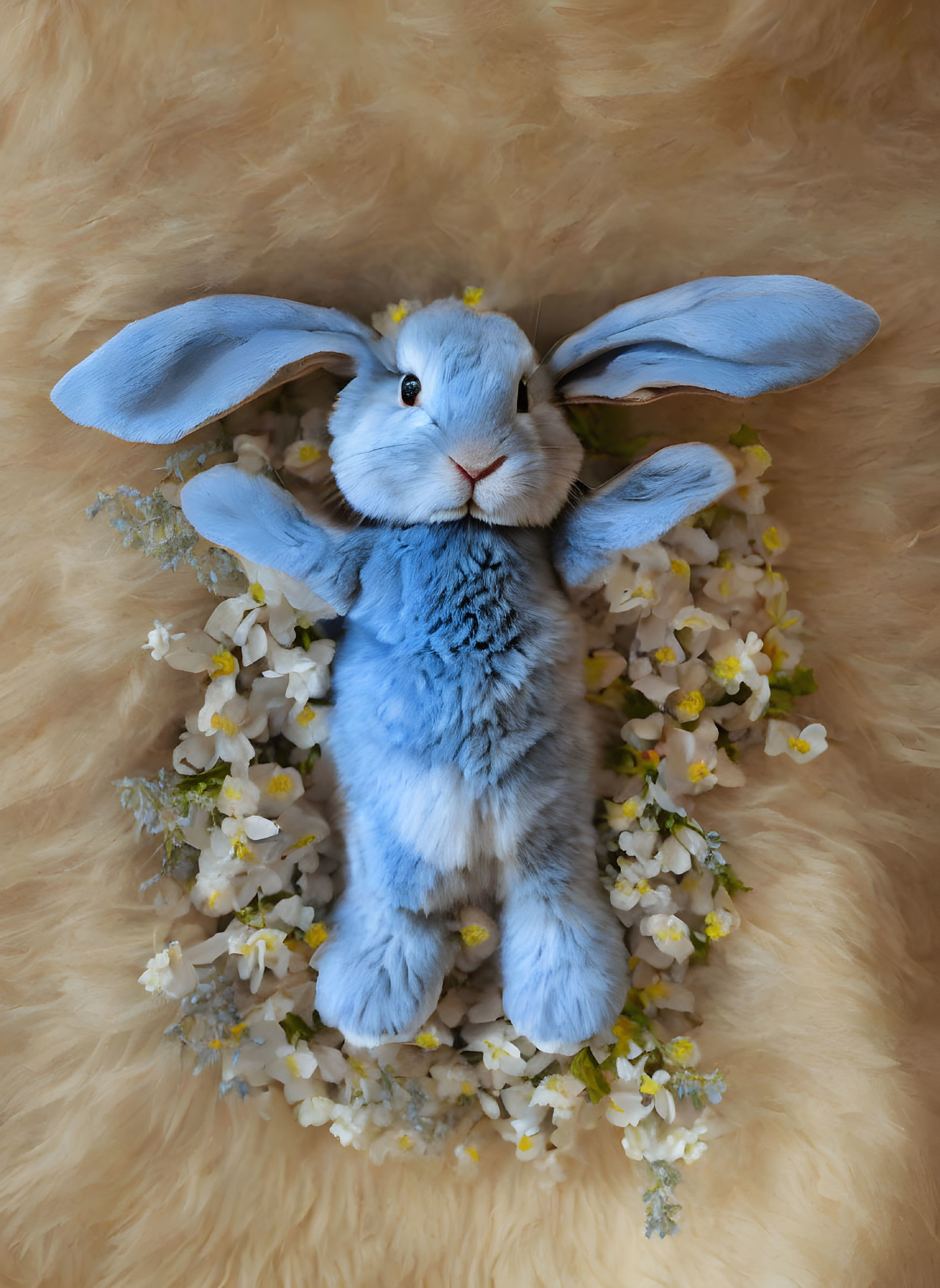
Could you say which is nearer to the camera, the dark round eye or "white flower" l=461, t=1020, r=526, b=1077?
the dark round eye

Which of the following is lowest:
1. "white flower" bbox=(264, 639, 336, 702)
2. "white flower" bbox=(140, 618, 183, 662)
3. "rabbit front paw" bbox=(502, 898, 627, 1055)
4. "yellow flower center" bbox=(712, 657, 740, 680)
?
"rabbit front paw" bbox=(502, 898, 627, 1055)

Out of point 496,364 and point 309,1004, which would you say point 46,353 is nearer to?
point 496,364

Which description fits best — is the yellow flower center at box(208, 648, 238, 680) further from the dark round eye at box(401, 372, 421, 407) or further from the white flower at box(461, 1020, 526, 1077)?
the white flower at box(461, 1020, 526, 1077)

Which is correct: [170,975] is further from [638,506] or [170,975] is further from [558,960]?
[638,506]

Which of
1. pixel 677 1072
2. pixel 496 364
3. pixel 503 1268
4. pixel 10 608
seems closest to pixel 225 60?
pixel 496 364

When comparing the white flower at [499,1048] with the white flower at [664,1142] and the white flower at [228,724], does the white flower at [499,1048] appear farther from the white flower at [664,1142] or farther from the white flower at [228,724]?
the white flower at [228,724]

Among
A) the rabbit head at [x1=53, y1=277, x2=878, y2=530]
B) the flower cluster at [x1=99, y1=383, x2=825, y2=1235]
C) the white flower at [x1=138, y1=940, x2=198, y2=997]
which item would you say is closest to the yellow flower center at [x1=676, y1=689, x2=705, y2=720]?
the flower cluster at [x1=99, y1=383, x2=825, y2=1235]
